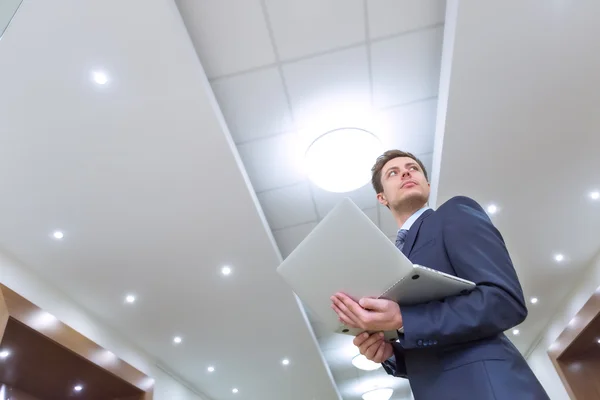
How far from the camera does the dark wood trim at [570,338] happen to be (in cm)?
607

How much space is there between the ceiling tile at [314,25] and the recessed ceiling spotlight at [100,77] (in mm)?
1223

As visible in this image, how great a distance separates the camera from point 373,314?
1.24 metres

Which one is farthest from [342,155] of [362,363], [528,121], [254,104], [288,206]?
[362,363]

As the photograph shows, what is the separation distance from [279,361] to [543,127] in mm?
5540

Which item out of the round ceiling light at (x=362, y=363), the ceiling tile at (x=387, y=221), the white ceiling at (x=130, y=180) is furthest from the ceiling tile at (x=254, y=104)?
A: the round ceiling light at (x=362, y=363)

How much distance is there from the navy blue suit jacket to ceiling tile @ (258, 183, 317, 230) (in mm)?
3621

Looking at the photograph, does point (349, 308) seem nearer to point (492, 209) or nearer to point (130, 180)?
point (130, 180)

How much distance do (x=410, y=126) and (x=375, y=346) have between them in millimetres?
3298

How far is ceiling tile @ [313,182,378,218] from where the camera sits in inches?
198

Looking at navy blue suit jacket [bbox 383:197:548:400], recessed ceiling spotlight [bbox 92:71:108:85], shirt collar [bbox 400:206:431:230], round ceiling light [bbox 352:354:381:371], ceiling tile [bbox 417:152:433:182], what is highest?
round ceiling light [bbox 352:354:381:371]

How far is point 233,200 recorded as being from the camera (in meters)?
4.38

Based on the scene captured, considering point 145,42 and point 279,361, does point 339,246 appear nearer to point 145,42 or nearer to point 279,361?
point 145,42

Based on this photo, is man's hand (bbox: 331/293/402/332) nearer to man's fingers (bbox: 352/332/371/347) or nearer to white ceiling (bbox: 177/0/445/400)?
man's fingers (bbox: 352/332/371/347)

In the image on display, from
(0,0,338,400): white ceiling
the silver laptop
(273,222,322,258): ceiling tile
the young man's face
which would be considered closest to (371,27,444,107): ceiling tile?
(0,0,338,400): white ceiling
